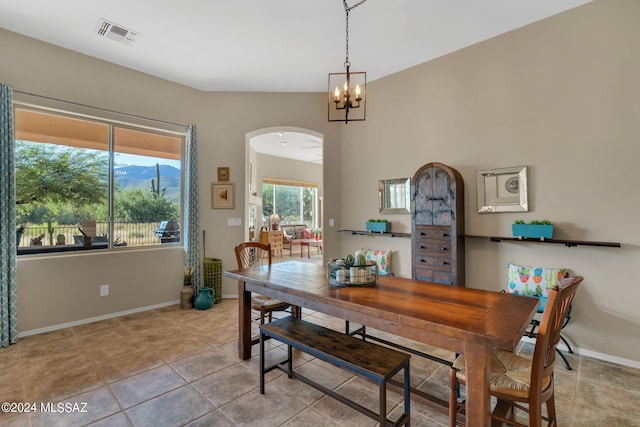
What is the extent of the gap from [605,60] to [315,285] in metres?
3.32

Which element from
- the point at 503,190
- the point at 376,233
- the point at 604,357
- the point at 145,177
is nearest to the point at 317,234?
the point at 376,233

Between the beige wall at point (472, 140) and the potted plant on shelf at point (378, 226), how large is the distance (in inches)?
4.9

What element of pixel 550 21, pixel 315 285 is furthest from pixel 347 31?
pixel 315 285

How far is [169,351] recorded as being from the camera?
9.58ft

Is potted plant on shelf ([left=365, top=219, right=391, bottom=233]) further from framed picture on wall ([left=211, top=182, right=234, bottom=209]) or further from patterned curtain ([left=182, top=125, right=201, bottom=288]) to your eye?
patterned curtain ([left=182, top=125, right=201, bottom=288])

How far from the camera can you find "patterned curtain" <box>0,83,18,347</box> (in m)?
3.04

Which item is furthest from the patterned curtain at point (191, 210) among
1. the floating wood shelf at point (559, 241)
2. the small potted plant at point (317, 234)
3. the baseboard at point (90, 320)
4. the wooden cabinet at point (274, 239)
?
the small potted plant at point (317, 234)

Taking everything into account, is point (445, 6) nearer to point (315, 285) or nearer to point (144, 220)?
point (315, 285)

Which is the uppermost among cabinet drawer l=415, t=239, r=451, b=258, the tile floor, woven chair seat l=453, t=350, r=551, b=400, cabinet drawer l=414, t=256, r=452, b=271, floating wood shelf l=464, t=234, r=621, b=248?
floating wood shelf l=464, t=234, r=621, b=248

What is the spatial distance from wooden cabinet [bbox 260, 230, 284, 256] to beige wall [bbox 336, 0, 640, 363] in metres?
5.47

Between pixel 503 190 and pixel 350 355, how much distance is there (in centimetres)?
259

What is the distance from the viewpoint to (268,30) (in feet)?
10.6

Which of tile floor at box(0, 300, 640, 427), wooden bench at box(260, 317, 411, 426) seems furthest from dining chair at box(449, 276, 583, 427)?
tile floor at box(0, 300, 640, 427)

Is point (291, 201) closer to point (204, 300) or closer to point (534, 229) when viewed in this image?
point (204, 300)
